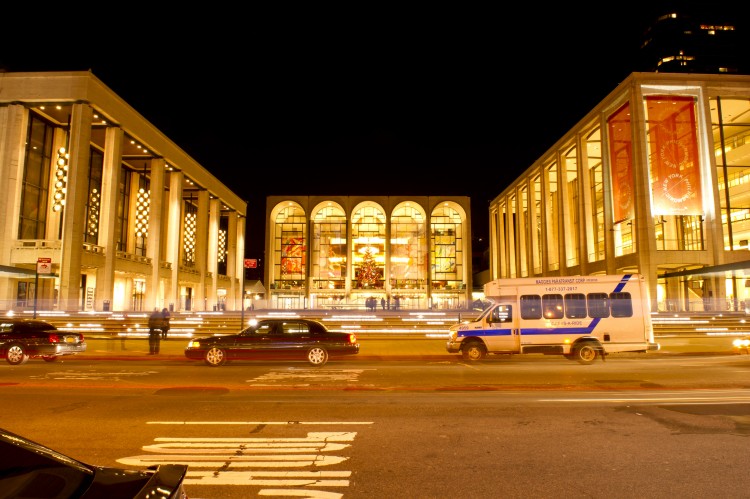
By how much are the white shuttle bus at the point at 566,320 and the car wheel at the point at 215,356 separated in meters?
7.87

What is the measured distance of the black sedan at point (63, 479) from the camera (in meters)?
2.02

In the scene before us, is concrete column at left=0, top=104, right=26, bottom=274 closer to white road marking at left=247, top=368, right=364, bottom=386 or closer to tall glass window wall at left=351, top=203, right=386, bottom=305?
white road marking at left=247, top=368, right=364, bottom=386

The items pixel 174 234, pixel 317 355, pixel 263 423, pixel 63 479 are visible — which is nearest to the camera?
pixel 63 479

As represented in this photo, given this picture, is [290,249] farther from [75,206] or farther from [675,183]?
[675,183]

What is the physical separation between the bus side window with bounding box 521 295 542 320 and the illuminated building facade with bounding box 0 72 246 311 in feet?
70.7

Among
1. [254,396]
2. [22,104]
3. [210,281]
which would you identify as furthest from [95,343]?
[210,281]

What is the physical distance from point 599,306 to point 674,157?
27.6m

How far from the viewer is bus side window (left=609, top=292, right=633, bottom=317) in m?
16.0

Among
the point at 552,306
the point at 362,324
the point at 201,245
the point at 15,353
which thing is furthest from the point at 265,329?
the point at 201,245

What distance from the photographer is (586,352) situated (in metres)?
16.0

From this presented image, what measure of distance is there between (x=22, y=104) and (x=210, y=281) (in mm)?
30768

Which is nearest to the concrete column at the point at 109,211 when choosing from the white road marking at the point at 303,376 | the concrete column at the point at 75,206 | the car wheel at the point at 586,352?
the concrete column at the point at 75,206

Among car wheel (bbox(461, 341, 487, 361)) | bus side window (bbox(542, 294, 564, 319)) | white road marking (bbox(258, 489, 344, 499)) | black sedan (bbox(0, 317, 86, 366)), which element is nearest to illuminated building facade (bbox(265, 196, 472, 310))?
car wheel (bbox(461, 341, 487, 361))

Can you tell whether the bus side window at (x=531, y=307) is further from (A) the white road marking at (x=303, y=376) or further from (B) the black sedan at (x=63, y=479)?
(B) the black sedan at (x=63, y=479)
